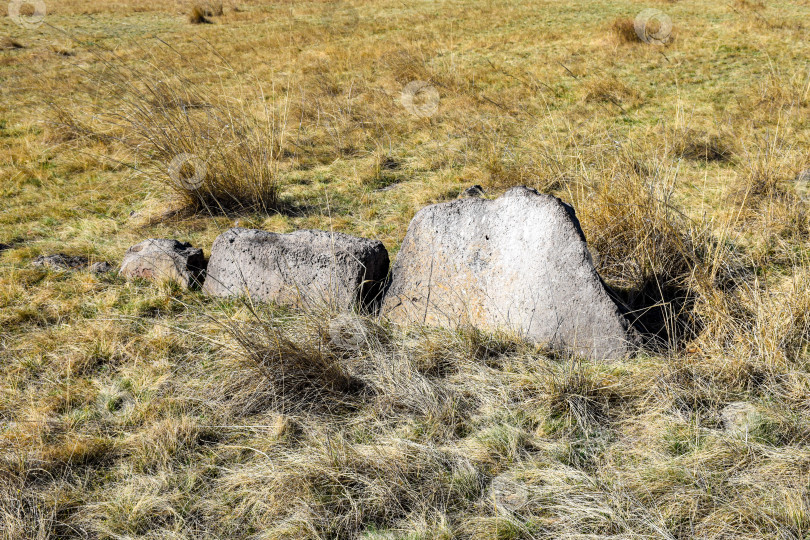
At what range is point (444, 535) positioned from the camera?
6.19ft

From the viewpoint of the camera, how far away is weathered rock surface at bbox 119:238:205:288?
11.4 ft

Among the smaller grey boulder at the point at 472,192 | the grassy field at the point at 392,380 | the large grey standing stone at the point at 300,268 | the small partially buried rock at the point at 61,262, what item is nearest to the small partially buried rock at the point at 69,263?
the small partially buried rock at the point at 61,262

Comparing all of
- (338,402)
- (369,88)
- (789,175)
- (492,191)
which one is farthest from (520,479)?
(369,88)

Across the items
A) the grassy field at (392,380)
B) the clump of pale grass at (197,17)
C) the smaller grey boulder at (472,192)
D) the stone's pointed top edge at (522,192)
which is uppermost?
the clump of pale grass at (197,17)

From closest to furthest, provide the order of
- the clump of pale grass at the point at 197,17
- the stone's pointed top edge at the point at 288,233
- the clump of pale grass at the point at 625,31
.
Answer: the stone's pointed top edge at the point at 288,233 → the clump of pale grass at the point at 625,31 → the clump of pale grass at the point at 197,17

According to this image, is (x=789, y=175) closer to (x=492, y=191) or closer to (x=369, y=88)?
(x=492, y=191)

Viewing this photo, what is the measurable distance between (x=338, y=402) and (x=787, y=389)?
6.01ft

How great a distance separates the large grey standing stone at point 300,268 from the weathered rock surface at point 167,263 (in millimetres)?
178

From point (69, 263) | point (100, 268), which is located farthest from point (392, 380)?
point (69, 263)

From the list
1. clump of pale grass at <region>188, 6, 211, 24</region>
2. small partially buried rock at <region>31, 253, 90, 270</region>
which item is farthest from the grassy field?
clump of pale grass at <region>188, 6, 211, 24</region>

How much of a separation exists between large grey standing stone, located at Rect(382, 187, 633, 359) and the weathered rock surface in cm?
127

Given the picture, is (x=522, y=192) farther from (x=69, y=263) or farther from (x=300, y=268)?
(x=69, y=263)

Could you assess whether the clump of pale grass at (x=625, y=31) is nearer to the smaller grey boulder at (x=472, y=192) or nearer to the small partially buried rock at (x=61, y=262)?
the smaller grey boulder at (x=472, y=192)

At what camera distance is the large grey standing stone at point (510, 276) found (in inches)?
106
